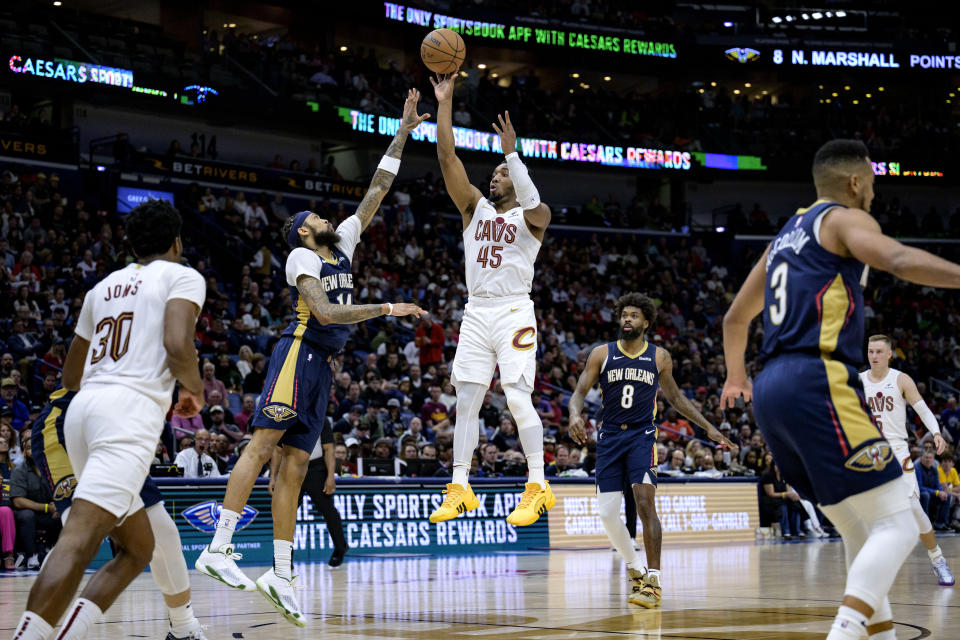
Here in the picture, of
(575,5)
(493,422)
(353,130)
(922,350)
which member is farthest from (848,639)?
(575,5)

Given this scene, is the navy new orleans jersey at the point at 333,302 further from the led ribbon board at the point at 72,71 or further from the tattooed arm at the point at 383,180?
the led ribbon board at the point at 72,71

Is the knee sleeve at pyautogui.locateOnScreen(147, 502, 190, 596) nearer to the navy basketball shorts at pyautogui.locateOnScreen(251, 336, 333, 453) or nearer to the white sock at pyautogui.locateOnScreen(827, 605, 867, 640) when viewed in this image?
the navy basketball shorts at pyautogui.locateOnScreen(251, 336, 333, 453)

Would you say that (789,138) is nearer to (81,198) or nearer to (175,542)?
(81,198)

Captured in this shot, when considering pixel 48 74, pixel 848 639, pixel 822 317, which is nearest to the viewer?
pixel 848 639

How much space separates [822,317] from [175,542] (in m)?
3.48

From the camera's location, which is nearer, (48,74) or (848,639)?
(848,639)

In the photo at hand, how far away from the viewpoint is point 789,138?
41.8m

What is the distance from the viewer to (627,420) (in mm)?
9961

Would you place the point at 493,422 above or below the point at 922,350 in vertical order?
below

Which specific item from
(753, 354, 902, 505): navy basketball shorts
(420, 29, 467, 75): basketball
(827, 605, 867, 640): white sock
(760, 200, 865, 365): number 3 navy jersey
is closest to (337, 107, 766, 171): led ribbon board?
(420, 29, 467, 75): basketball

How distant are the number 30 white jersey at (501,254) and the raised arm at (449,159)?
0.23 metres

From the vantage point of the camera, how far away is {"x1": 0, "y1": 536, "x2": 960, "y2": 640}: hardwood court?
7117mm

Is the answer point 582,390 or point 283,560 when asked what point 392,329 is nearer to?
point 582,390

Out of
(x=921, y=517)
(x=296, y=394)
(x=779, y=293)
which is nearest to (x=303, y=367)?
(x=296, y=394)
